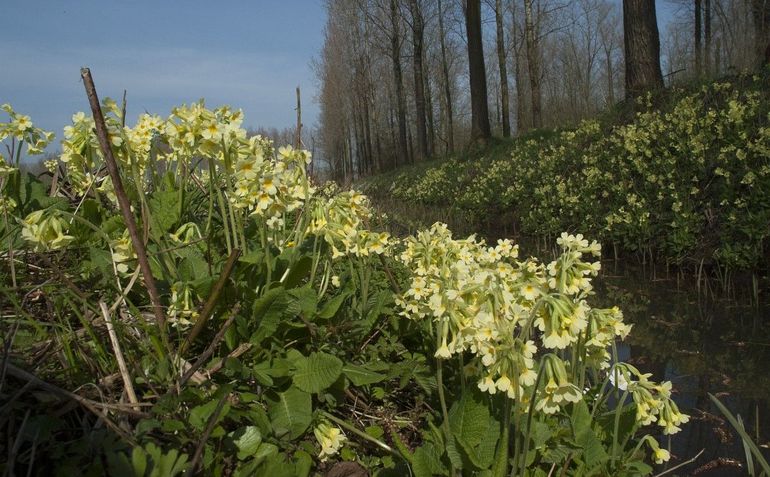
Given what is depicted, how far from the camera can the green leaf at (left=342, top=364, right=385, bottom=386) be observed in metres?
1.67

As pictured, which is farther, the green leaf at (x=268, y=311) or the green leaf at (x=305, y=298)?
the green leaf at (x=305, y=298)

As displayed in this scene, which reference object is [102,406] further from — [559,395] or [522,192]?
[522,192]

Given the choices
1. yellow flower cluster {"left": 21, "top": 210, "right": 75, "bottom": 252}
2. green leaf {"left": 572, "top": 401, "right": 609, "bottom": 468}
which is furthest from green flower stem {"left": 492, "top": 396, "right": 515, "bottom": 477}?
yellow flower cluster {"left": 21, "top": 210, "right": 75, "bottom": 252}

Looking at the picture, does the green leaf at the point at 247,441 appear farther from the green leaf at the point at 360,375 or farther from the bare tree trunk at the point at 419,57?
the bare tree trunk at the point at 419,57

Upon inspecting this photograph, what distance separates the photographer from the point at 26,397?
4.35ft

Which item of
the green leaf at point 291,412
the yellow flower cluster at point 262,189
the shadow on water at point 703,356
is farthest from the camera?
the shadow on water at point 703,356

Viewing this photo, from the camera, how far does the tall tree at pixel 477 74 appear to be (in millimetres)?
15383

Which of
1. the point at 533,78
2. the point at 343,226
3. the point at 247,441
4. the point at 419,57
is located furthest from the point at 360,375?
the point at 419,57

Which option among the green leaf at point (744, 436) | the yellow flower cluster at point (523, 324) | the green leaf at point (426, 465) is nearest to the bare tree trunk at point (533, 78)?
the yellow flower cluster at point (523, 324)

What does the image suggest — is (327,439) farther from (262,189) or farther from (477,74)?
(477,74)

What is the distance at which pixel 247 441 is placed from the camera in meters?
1.41

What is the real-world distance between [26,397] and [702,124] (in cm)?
620

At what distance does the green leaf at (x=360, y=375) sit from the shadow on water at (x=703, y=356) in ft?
4.37

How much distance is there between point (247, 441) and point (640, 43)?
9.28 m
